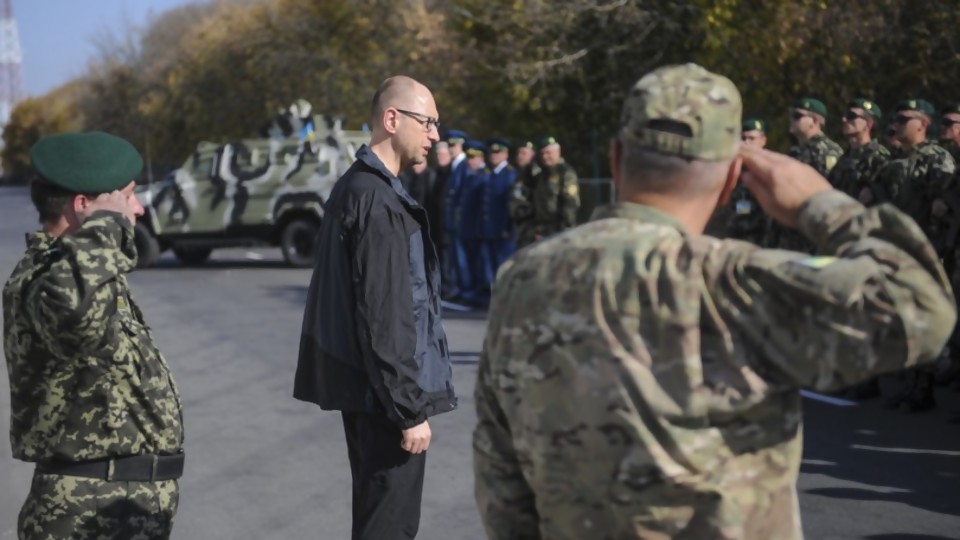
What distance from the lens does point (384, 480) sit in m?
4.61

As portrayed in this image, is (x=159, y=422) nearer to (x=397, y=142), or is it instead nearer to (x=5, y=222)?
(x=397, y=142)

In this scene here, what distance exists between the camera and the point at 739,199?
1194 cm

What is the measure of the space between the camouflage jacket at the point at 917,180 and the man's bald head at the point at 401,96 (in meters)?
5.88

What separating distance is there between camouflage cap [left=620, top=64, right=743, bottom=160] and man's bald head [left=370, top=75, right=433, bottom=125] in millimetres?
2224

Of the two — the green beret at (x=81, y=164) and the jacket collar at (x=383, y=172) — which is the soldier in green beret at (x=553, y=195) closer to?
the jacket collar at (x=383, y=172)

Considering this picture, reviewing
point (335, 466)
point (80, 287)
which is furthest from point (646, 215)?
point (335, 466)

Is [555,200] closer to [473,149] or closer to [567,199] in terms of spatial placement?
[567,199]

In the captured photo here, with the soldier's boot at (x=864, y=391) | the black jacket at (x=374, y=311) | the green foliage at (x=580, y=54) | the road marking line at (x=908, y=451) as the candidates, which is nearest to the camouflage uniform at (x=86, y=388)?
the black jacket at (x=374, y=311)

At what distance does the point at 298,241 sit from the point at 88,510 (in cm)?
1900

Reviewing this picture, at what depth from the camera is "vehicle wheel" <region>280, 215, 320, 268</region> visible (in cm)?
2273

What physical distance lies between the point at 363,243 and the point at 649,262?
2.10m

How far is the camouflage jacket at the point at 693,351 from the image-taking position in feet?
8.16

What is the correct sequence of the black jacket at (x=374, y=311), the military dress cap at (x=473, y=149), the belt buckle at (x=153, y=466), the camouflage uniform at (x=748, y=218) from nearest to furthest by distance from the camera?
the belt buckle at (x=153, y=466) → the black jacket at (x=374, y=311) → the camouflage uniform at (x=748, y=218) → the military dress cap at (x=473, y=149)

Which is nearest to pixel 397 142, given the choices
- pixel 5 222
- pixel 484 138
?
pixel 484 138
